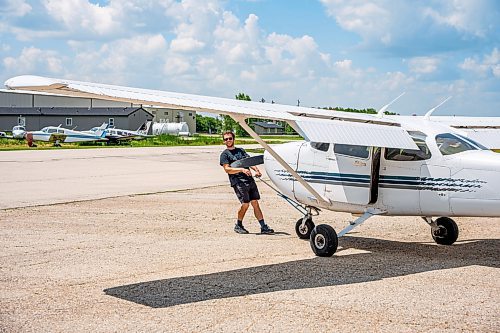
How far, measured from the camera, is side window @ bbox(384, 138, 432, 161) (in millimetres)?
9486

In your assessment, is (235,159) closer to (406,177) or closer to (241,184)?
(241,184)

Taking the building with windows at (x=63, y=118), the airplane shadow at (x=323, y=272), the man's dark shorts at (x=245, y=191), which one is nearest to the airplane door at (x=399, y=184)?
the airplane shadow at (x=323, y=272)

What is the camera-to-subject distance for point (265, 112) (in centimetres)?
895

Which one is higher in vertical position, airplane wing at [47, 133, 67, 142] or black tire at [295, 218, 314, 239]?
airplane wing at [47, 133, 67, 142]

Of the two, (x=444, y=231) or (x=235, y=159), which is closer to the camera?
(x=444, y=231)

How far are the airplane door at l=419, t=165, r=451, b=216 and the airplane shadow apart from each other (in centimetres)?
81

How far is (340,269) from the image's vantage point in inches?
356

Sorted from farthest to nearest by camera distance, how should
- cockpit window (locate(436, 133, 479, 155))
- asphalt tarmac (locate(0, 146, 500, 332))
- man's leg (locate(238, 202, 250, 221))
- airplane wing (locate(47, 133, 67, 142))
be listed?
airplane wing (locate(47, 133, 67, 142)), man's leg (locate(238, 202, 250, 221)), cockpit window (locate(436, 133, 479, 155)), asphalt tarmac (locate(0, 146, 500, 332))

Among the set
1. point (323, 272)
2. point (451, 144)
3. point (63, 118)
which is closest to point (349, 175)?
point (451, 144)

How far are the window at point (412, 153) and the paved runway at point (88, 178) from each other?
9319 millimetres

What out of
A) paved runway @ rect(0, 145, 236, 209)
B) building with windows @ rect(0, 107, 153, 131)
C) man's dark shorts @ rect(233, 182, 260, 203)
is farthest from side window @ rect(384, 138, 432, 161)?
building with windows @ rect(0, 107, 153, 131)

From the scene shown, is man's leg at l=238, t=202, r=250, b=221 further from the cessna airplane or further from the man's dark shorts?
the cessna airplane

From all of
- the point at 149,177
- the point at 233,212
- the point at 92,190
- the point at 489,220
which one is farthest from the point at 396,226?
the point at 149,177

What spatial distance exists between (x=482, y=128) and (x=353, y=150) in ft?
12.2
